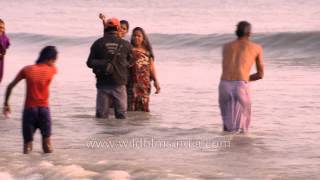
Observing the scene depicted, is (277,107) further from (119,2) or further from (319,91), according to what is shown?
(119,2)

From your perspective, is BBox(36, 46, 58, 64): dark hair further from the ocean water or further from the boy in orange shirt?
the ocean water

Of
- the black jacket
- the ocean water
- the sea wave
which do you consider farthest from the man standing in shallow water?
the sea wave

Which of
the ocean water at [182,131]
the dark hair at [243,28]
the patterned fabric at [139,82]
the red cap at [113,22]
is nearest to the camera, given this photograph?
the ocean water at [182,131]

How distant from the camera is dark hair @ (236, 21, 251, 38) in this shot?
449 inches

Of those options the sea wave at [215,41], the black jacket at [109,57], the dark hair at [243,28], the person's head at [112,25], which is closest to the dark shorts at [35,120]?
the dark hair at [243,28]

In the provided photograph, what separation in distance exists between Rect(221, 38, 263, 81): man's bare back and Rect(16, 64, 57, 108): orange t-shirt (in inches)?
106

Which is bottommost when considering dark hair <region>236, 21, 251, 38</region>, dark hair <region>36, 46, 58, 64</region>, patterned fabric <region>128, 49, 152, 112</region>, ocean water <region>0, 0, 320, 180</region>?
ocean water <region>0, 0, 320, 180</region>

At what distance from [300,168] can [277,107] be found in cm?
623

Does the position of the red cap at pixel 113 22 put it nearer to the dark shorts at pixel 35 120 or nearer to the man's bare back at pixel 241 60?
the man's bare back at pixel 241 60

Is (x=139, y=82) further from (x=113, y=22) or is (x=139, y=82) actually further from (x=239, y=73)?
(x=239, y=73)

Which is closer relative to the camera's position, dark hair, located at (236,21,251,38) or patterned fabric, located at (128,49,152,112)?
dark hair, located at (236,21,251,38)

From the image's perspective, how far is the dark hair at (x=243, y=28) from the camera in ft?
37.4

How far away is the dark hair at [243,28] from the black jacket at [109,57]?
6.72 feet

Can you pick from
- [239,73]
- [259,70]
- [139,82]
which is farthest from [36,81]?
[139,82]
